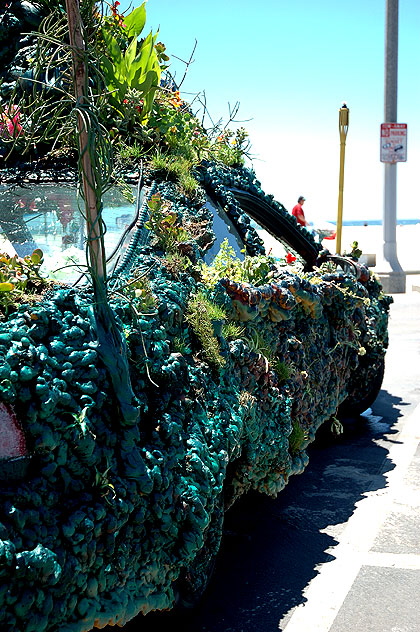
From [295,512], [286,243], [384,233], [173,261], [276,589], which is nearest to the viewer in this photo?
[173,261]

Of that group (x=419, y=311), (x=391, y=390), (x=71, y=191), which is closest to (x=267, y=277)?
(x=71, y=191)

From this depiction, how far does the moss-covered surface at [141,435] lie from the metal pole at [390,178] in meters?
11.8

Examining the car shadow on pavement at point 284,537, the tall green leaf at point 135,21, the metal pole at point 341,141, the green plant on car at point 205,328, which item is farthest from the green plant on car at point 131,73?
the metal pole at point 341,141

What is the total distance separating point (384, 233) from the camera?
1596 cm

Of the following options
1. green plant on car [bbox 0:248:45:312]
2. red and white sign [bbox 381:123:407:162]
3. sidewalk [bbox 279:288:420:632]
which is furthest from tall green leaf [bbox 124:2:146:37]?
red and white sign [bbox 381:123:407:162]

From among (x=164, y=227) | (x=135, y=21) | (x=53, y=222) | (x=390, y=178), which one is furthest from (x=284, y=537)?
(x=390, y=178)

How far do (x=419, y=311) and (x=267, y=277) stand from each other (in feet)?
31.0

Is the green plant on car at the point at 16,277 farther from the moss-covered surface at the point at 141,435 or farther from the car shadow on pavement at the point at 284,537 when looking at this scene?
the car shadow on pavement at the point at 284,537

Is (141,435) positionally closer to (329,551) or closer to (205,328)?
(205,328)

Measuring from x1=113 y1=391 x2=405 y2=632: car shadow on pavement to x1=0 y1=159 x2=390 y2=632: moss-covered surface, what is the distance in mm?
407

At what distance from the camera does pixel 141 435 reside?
9.55 ft

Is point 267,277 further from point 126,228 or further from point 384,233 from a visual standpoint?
point 384,233

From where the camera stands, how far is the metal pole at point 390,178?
15.1m

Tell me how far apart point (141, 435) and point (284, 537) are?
1.86 m
